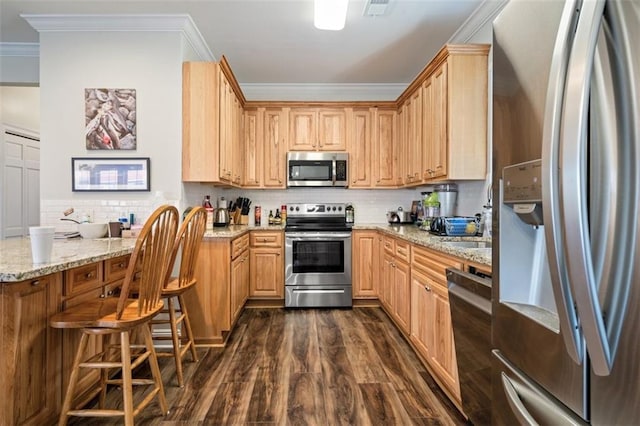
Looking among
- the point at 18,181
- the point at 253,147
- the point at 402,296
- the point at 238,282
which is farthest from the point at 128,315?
the point at 18,181

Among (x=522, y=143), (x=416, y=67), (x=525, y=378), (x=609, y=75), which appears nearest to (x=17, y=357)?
(x=525, y=378)

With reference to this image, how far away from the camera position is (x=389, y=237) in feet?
11.2

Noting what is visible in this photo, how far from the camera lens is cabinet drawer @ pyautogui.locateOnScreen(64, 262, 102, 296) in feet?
5.84

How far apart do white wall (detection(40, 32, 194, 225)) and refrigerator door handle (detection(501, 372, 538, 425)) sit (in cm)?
276

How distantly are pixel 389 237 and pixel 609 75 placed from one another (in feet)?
9.28

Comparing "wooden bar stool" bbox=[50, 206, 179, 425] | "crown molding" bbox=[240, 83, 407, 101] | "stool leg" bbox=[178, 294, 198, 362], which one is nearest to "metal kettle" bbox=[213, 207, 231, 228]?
"stool leg" bbox=[178, 294, 198, 362]

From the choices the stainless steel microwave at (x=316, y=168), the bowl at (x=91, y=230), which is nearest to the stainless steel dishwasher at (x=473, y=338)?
the bowl at (x=91, y=230)

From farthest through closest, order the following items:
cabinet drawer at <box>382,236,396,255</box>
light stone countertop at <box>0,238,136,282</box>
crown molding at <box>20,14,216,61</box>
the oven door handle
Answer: the oven door handle < cabinet drawer at <box>382,236,396,255</box> < crown molding at <box>20,14,216,61</box> < light stone countertop at <box>0,238,136,282</box>

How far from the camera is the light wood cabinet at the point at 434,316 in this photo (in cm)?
193

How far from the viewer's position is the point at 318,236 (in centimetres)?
384

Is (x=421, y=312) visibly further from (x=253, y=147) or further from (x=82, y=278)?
(x=253, y=147)

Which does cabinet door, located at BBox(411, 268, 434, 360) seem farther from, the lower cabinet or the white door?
the white door

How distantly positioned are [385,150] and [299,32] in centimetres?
178

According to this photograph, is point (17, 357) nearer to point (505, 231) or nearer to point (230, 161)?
point (505, 231)
